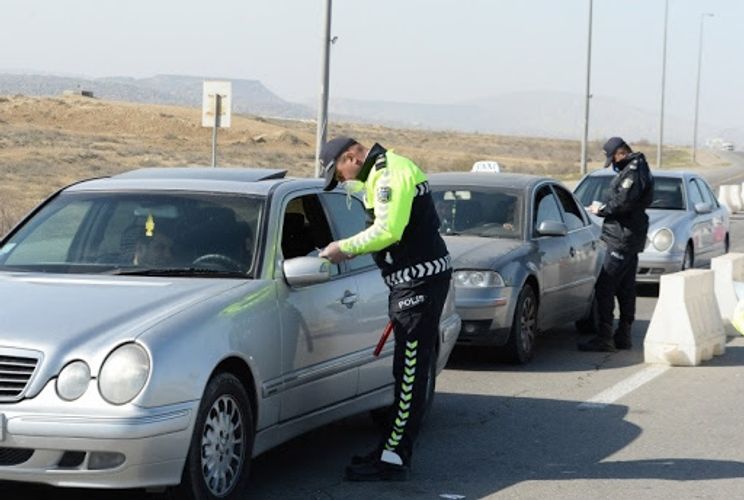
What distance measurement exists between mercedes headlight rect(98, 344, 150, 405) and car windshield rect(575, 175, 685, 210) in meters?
12.4

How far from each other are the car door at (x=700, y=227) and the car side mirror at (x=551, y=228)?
6.13 meters

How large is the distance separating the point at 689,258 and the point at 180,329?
1233 centimetres

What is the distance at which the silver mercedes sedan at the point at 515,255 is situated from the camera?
10.7m

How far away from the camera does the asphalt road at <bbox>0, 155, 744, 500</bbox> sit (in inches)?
268

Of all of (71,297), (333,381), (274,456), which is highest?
(71,297)

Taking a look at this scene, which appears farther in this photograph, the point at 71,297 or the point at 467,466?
the point at 467,466

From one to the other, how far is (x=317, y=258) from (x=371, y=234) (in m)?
0.34

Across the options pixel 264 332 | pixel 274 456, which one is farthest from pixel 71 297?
pixel 274 456

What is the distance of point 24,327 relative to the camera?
564 cm

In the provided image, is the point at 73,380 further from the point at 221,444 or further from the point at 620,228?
the point at 620,228

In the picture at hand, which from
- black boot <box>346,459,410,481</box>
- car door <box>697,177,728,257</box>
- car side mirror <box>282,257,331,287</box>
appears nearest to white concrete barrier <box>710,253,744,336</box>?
car door <box>697,177,728,257</box>

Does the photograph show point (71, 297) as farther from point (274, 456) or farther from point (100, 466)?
point (274, 456)

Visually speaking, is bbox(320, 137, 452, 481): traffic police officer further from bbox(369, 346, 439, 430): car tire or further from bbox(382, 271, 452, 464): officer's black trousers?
bbox(369, 346, 439, 430): car tire

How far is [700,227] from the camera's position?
17.3 m
